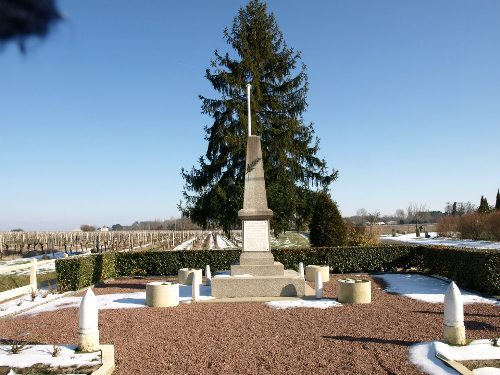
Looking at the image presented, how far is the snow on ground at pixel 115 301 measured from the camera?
10.7 metres

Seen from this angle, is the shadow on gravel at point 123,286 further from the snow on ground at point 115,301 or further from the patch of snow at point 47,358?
the patch of snow at point 47,358

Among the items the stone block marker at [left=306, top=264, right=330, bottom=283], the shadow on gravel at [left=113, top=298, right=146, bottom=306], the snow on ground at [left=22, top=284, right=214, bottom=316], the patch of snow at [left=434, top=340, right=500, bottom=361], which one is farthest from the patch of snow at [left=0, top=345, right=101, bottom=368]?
the stone block marker at [left=306, top=264, right=330, bottom=283]

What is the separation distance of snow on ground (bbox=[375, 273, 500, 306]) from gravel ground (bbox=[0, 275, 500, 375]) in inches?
31.1

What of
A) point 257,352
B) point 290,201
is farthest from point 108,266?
point 257,352

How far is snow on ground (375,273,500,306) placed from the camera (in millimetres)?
11148

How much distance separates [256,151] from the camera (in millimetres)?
13914

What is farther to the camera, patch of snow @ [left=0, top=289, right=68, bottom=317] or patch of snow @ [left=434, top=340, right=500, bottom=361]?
patch of snow @ [left=0, top=289, right=68, bottom=317]

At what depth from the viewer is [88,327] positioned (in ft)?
20.2

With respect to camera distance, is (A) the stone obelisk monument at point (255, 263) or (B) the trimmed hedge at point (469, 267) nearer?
(A) the stone obelisk monument at point (255, 263)

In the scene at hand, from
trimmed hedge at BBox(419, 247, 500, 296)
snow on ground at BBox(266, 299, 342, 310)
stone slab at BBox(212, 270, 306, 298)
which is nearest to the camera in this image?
snow on ground at BBox(266, 299, 342, 310)

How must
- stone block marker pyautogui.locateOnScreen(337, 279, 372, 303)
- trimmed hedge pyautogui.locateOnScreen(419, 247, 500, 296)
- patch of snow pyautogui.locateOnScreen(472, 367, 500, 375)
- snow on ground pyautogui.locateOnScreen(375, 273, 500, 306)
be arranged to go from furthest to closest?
1. trimmed hedge pyautogui.locateOnScreen(419, 247, 500, 296)
2. snow on ground pyautogui.locateOnScreen(375, 273, 500, 306)
3. stone block marker pyautogui.locateOnScreen(337, 279, 372, 303)
4. patch of snow pyautogui.locateOnScreen(472, 367, 500, 375)

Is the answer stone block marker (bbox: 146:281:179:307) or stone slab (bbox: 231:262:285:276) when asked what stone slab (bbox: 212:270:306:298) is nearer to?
stone slab (bbox: 231:262:285:276)

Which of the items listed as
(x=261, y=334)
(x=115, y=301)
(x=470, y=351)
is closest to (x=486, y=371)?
(x=470, y=351)

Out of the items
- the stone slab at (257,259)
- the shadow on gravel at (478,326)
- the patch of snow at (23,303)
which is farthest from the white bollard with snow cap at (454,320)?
the patch of snow at (23,303)
